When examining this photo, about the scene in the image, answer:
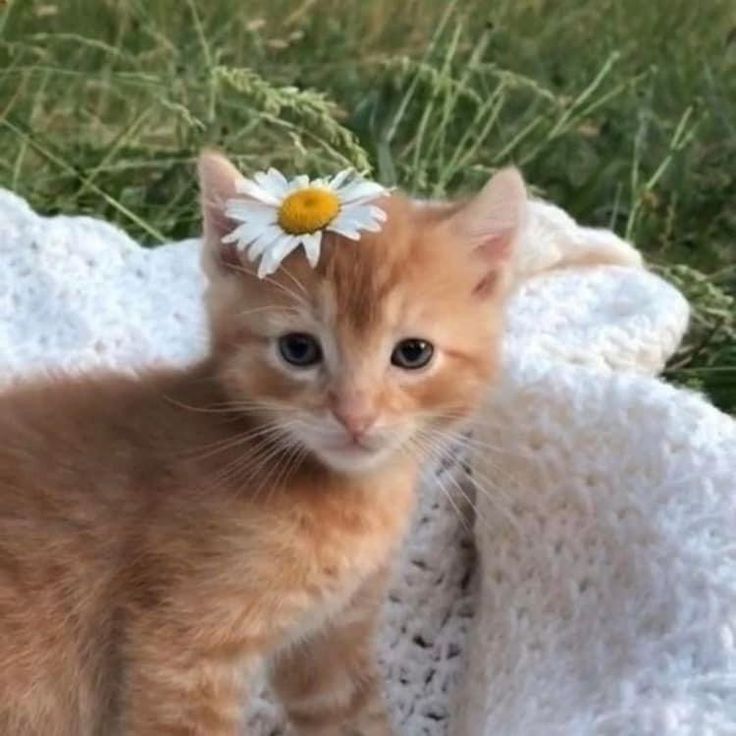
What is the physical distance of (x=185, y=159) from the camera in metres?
2.14

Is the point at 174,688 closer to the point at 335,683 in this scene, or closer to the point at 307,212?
the point at 335,683

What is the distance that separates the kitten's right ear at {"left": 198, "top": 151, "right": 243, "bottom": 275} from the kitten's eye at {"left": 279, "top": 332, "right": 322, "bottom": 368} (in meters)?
0.10

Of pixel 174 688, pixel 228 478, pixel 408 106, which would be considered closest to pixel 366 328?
pixel 228 478

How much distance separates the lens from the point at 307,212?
123 centimetres

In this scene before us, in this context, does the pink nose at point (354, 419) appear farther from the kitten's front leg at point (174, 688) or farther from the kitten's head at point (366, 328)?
the kitten's front leg at point (174, 688)

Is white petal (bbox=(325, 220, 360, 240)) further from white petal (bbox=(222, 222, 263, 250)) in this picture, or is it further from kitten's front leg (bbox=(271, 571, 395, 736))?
kitten's front leg (bbox=(271, 571, 395, 736))

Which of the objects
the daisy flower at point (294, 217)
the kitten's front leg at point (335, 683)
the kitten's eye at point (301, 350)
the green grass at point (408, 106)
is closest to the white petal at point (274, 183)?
the daisy flower at point (294, 217)

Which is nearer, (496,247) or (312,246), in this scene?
(312,246)

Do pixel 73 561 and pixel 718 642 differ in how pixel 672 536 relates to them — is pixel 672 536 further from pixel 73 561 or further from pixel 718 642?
pixel 73 561

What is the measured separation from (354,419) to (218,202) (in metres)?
0.23

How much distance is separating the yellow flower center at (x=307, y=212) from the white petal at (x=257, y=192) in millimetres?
20

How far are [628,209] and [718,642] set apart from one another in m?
1.22

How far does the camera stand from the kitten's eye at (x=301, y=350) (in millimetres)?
1200

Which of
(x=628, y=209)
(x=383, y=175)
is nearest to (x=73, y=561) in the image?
(x=383, y=175)
